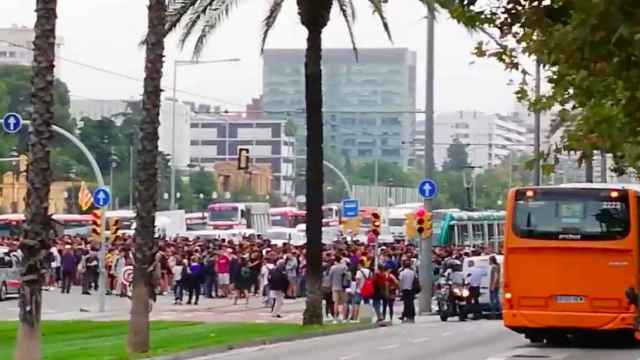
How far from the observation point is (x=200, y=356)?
27.2m

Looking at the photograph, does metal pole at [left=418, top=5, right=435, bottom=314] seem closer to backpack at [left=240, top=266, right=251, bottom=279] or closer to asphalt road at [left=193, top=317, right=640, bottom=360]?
backpack at [left=240, top=266, right=251, bottom=279]

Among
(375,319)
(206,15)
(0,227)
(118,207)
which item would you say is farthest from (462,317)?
(118,207)

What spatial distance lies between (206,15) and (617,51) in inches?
804

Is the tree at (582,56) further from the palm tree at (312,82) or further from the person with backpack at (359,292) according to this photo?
the person with backpack at (359,292)

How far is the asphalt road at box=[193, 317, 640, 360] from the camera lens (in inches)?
1073

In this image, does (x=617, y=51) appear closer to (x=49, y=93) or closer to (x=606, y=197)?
(x=49, y=93)

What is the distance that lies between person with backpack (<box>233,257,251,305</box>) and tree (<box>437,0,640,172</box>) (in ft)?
60.0

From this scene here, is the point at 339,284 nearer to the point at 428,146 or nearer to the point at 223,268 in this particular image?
the point at 428,146

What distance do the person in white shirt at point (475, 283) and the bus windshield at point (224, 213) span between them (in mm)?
54621

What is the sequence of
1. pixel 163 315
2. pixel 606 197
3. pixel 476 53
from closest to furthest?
pixel 476 53, pixel 606 197, pixel 163 315

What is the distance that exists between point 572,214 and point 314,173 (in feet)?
28.6

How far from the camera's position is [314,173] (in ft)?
117

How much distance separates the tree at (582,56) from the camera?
14.3 m

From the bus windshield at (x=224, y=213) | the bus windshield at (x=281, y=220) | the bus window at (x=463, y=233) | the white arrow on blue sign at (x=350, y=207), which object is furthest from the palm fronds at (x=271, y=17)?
the bus windshield at (x=281, y=220)
